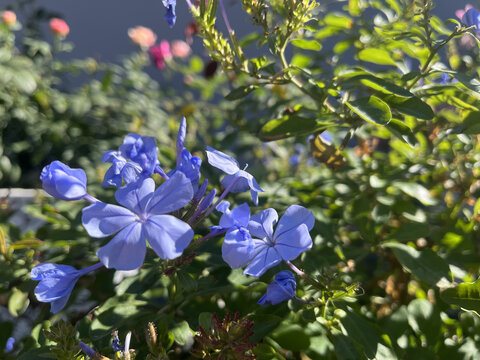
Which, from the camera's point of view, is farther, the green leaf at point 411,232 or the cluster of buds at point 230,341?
the green leaf at point 411,232

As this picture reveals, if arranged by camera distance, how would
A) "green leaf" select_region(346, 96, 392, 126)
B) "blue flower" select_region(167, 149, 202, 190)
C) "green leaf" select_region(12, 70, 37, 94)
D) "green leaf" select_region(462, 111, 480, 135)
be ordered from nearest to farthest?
1. "blue flower" select_region(167, 149, 202, 190)
2. "green leaf" select_region(346, 96, 392, 126)
3. "green leaf" select_region(462, 111, 480, 135)
4. "green leaf" select_region(12, 70, 37, 94)

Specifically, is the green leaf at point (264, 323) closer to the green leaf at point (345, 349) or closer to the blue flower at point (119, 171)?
the green leaf at point (345, 349)

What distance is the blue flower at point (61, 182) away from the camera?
22.5 inches

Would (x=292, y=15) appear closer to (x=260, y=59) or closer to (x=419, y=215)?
(x=260, y=59)

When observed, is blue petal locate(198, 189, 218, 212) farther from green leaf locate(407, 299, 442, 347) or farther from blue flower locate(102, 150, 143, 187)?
green leaf locate(407, 299, 442, 347)

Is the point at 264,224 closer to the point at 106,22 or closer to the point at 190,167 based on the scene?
the point at 190,167

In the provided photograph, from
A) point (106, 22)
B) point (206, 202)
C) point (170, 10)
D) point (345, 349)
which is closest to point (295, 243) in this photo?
point (206, 202)

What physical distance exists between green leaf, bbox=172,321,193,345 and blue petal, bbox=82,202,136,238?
0.85ft

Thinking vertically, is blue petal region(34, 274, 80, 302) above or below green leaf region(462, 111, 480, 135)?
above

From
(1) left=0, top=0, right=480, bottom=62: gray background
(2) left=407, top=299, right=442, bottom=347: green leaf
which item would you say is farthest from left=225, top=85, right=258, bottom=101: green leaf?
(1) left=0, top=0, right=480, bottom=62: gray background

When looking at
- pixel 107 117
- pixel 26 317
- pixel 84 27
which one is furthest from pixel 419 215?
pixel 84 27

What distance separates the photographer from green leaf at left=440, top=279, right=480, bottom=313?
2.22ft

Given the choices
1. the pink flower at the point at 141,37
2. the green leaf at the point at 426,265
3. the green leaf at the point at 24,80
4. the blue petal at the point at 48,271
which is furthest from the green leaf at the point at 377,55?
the pink flower at the point at 141,37

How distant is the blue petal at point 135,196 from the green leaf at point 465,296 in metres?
0.52
